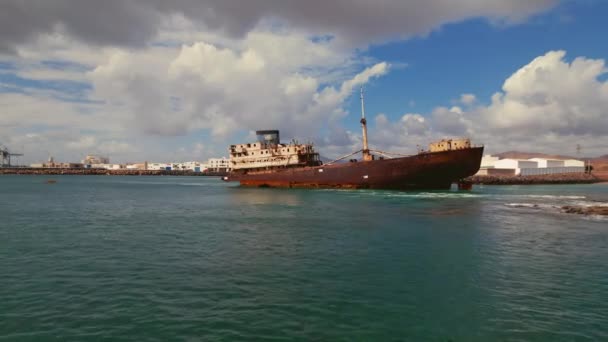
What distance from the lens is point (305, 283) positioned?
35.8 ft

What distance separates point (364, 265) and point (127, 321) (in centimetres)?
772

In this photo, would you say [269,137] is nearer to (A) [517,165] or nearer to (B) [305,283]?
(B) [305,283]

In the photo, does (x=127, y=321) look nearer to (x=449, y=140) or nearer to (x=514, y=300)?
(x=514, y=300)

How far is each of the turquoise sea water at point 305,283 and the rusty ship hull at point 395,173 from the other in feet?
80.7

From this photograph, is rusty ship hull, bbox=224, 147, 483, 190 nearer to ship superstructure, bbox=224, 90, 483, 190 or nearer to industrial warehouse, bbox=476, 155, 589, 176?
ship superstructure, bbox=224, 90, 483, 190

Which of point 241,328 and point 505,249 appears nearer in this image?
point 241,328

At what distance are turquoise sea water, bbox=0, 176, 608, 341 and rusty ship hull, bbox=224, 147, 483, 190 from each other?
24.6m

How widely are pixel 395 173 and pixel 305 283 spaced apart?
129ft

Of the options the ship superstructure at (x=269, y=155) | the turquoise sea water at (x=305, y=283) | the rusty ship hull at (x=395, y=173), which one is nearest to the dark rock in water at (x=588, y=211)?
the turquoise sea water at (x=305, y=283)

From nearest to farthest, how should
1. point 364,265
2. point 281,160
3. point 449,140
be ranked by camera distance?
point 364,265 < point 449,140 < point 281,160

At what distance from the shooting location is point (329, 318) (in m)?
8.32

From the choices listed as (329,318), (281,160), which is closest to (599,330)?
(329,318)

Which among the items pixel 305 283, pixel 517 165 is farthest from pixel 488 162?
pixel 305 283

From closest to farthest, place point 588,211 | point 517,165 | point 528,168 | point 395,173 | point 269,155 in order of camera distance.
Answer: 1. point 588,211
2. point 395,173
3. point 269,155
4. point 528,168
5. point 517,165
